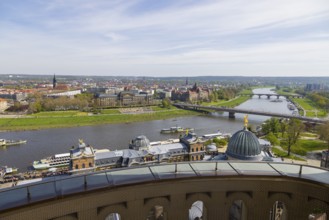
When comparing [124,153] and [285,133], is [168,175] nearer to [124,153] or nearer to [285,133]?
[124,153]

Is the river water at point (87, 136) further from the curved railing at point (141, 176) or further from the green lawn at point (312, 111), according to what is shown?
the curved railing at point (141, 176)

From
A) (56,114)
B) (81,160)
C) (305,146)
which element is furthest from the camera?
(56,114)

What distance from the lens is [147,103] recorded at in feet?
264

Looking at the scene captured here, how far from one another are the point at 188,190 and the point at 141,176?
124 cm

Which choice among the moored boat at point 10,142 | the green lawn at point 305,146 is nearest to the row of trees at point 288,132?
the green lawn at point 305,146

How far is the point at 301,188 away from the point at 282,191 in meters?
0.46

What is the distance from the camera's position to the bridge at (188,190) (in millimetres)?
5621

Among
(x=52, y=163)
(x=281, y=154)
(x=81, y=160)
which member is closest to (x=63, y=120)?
(x=52, y=163)

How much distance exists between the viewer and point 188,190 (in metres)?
6.25

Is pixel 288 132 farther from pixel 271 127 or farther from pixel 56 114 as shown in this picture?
pixel 56 114

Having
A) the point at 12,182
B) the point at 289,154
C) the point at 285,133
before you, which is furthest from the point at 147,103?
the point at 12,182

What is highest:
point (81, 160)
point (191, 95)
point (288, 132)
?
point (191, 95)

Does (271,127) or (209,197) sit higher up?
(209,197)

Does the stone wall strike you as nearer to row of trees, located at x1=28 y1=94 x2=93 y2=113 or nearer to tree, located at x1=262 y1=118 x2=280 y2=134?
tree, located at x1=262 y1=118 x2=280 y2=134
